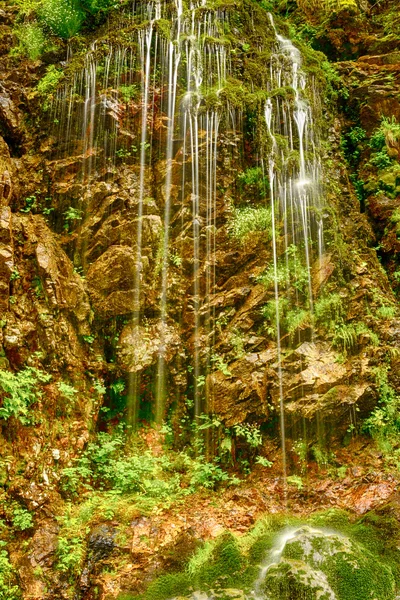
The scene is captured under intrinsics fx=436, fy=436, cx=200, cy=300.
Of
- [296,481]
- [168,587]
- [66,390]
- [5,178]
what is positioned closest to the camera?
[168,587]

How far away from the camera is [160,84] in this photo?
34.2ft

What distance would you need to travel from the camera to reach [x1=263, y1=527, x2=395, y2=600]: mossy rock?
4258 mm

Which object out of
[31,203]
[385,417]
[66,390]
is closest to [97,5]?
[31,203]

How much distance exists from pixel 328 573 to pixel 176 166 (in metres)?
Result: 7.98

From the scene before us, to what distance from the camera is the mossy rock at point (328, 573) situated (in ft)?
14.0

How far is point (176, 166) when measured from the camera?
9.67m

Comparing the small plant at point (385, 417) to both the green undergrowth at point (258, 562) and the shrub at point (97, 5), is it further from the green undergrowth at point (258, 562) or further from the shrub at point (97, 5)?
Answer: the shrub at point (97, 5)

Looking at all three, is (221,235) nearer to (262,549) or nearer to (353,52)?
(262,549)

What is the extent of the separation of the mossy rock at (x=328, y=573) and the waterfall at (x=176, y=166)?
9.41 ft

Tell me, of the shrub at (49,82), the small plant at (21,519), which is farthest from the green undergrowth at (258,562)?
the shrub at (49,82)

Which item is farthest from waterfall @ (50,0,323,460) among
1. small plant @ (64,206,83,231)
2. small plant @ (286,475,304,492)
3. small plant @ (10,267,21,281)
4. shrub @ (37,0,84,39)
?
small plant @ (10,267,21,281)

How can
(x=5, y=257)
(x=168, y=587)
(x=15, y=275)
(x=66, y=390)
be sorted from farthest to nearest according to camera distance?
(x=15, y=275) < (x=66, y=390) < (x=5, y=257) < (x=168, y=587)

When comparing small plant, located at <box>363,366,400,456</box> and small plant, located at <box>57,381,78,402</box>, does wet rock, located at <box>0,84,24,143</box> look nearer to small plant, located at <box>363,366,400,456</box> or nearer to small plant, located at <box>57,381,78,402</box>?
small plant, located at <box>57,381,78,402</box>

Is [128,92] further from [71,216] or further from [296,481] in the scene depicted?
[296,481]
